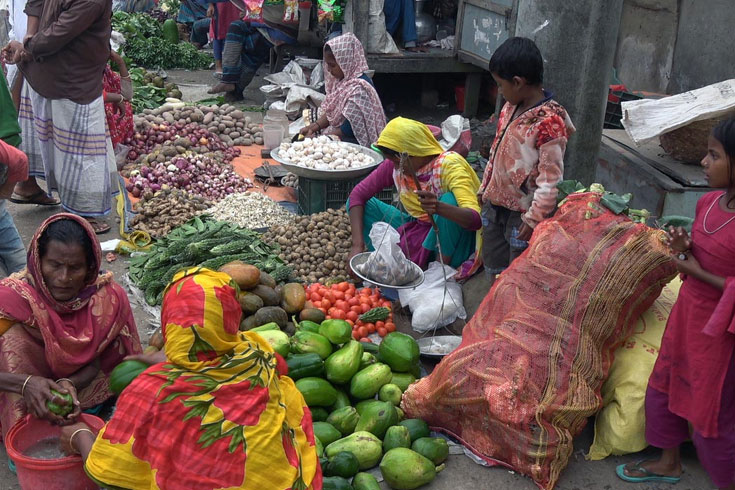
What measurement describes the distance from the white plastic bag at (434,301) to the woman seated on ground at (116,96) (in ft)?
9.15

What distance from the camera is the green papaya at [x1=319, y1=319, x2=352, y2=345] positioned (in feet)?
11.3

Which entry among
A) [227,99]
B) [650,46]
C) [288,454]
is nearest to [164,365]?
[288,454]

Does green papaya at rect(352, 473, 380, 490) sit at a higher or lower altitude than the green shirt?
lower

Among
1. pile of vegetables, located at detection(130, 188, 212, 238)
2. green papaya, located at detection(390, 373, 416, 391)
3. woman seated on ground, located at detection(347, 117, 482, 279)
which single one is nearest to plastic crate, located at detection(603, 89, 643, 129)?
woman seated on ground, located at detection(347, 117, 482, 279)

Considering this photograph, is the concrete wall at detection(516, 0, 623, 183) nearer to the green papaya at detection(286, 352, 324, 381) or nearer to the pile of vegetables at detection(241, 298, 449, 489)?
the pile of vegetables at detection(241, 298, 449, 489)

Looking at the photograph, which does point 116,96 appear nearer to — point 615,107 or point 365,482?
point 365,482

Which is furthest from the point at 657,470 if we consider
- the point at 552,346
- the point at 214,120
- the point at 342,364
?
the point at 214,120

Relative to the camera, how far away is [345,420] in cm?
312

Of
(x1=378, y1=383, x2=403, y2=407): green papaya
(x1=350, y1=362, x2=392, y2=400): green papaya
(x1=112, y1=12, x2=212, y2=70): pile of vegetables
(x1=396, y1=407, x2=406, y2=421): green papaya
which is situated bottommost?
(x1=396, y1=407, x2=406, y2=421): green papaya

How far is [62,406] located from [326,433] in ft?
3.40

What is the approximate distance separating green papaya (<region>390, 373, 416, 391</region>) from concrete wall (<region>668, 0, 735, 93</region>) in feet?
12.6

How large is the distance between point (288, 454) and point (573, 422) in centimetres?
137

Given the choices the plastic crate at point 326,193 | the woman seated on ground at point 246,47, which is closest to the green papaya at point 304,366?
the plastic crate at point 326,193

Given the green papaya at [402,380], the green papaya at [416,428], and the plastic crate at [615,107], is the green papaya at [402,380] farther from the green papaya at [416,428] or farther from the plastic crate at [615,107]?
the plastic crate at [615,107]
